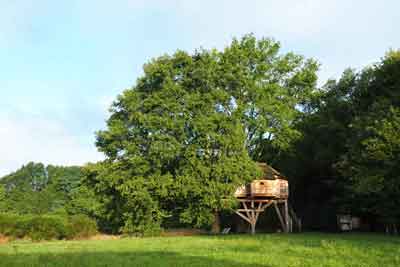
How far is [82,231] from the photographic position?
31.3m

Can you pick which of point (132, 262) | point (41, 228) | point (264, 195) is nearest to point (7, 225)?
point (41, 228)

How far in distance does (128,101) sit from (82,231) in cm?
1002

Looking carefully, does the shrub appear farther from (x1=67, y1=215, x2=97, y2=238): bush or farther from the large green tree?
the large green tree

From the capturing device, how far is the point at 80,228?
31.1 m

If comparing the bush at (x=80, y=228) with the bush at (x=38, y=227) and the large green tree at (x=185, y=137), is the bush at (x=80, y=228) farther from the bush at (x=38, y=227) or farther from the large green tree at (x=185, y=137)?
the large green tree at (x=185, y=137)

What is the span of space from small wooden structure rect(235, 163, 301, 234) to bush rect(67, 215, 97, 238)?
10.3 metres

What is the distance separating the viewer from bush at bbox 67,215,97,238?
3068cm

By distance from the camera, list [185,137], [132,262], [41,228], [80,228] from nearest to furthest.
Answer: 1. [132,262]
2. [41,228]
3. [80,228]
4. [185,137]

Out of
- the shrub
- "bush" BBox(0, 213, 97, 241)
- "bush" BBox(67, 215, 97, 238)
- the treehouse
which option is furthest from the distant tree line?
the shrub

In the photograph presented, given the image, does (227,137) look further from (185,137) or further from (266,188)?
(266,188)

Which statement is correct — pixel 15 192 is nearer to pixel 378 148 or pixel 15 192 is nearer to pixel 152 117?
pixel 152 117

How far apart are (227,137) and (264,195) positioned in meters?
5.13

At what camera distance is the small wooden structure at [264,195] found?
34.2m

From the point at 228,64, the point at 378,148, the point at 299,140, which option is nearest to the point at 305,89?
the point at 299,140
